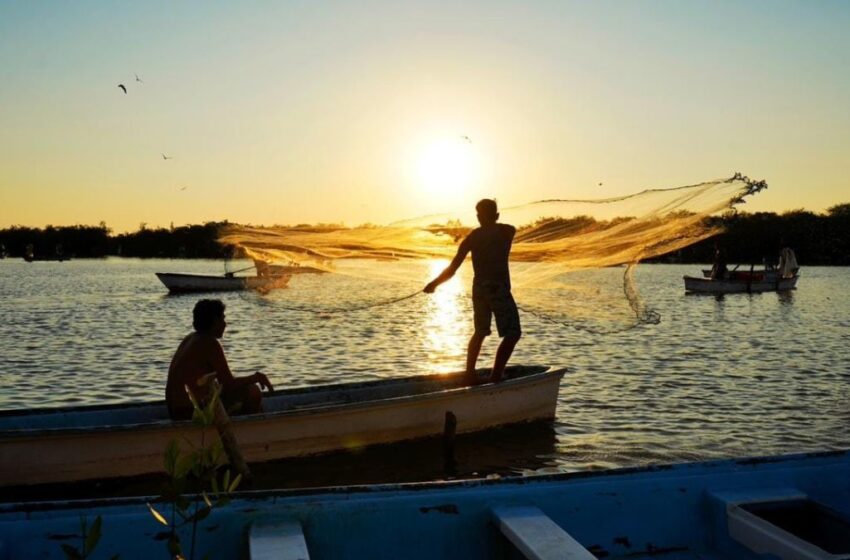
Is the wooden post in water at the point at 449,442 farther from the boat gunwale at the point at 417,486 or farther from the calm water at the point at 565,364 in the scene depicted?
the boat gunwale at the point at 417,486

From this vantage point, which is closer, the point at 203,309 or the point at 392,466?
the point at 203,309

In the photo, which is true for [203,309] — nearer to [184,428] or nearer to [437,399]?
[184,428]

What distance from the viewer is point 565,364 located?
16828 millimetres

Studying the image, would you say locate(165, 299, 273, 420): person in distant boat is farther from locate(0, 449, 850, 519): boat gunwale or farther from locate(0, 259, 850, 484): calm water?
locate(0, 449, 850, 519): boat gunwale

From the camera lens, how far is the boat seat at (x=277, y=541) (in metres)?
3.30

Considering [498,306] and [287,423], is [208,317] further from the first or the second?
[498,306]

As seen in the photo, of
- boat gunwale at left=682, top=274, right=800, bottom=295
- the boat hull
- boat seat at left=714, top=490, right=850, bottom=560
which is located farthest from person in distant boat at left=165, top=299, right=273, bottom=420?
A: the boat hull

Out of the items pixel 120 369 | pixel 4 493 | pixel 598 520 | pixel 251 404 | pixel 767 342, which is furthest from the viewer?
pixel 767 342

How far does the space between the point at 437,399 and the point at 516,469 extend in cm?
113

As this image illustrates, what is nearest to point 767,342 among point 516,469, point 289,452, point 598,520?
point 516,469

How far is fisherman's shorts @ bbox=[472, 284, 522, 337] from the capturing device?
894 centimetres

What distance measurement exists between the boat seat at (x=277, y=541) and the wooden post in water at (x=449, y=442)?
515 cm

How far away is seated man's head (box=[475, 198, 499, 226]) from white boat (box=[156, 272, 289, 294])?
30369 mm

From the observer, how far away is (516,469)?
28.8ft
